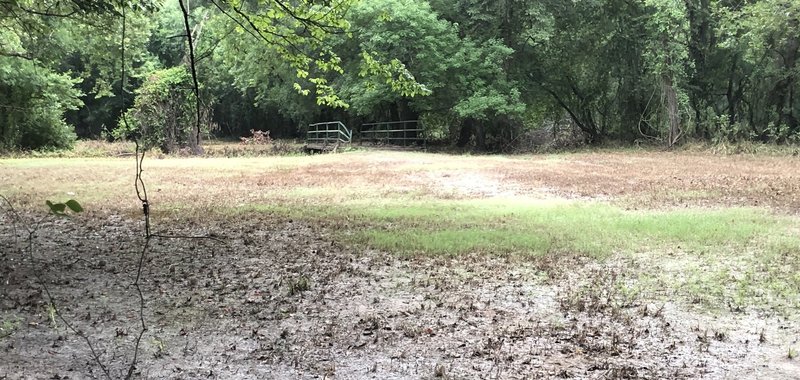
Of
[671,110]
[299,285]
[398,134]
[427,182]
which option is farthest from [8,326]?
[398,134]

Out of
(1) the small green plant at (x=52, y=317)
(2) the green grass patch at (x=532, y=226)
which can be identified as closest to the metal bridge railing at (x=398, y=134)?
(2) the green grass patch at (x=532, y=226)

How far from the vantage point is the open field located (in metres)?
3.71

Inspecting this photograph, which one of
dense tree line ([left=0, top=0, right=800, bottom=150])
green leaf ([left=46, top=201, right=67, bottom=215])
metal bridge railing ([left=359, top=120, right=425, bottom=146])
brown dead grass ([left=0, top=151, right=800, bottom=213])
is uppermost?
dense tree line ([left=0, top=0, right=800, bottom=150])

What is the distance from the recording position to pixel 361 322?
443cm

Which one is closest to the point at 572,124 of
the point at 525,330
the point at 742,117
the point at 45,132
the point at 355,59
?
the point at 742,117

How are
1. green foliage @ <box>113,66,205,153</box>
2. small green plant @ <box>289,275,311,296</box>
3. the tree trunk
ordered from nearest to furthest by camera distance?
small green plant @ <box>289,275,311,296</box>
the tree trunk
green foliage @ <box>113,66,205,153</box>

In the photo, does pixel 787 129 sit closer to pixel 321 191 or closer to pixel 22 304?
pixel 321 191

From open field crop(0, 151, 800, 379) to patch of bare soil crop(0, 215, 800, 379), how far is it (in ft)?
0.06

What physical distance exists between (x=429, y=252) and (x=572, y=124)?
24.7 metres

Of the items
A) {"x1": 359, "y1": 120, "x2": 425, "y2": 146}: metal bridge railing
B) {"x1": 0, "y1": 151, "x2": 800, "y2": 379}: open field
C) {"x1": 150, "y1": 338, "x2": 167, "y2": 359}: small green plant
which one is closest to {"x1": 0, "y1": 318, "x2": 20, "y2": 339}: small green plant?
{"x1": 0, "y1": 151, "x2": 800, "y2": 379}: open field

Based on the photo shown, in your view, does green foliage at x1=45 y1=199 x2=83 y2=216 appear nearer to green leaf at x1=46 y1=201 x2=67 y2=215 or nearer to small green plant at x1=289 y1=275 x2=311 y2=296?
green leaf at x1=46 y1=201 x2=67 y2=215

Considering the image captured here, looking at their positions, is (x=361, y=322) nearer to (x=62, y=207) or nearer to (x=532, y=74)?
(x=62, y=207)

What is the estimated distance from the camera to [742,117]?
2805 centimetres

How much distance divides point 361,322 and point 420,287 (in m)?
0.99
